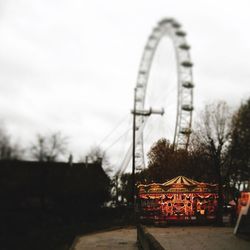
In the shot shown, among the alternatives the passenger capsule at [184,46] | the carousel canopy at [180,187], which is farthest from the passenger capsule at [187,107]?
the carousel canopy at [180,187]

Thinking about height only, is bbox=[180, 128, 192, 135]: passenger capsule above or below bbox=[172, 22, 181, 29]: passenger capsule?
below

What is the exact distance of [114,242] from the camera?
1952 cm

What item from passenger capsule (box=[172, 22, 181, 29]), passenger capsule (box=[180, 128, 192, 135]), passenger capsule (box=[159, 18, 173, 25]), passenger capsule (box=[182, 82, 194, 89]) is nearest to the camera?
passenger capsule (box=[180, 128, 192, 135])

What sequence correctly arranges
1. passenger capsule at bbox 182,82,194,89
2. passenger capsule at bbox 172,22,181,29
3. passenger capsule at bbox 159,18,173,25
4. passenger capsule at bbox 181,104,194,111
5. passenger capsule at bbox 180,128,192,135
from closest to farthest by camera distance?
passenger capsule at bbox 180,128,192,135 < passenger capsule at bbox 182,82,194,89 < passenger capsule at bbox 181,104,194,111 < passenger capsule at bbox 172,22,181,29 < passenger capsule at bbox 159,18,173,25

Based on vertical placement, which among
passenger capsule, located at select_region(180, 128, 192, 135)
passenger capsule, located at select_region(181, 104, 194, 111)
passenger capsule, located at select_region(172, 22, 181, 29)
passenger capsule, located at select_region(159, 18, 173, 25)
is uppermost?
passenger capsule, located at select_region(159, 18, 173, 25)

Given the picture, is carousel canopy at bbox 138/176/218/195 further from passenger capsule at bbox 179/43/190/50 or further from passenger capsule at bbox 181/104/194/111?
passenger capsule at bbox 179/43/190/50

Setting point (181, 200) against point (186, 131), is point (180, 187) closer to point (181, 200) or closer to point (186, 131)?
point (181, 200)

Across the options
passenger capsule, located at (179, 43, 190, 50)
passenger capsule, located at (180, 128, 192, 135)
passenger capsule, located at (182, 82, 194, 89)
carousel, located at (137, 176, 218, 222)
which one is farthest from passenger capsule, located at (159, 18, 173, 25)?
carousel, located at (137, 176, 218, 222)

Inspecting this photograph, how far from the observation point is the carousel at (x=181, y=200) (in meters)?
29.2

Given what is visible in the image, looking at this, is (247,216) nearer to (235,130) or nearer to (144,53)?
(235,130)

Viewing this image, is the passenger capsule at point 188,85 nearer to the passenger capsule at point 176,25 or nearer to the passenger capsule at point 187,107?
the passenger capsule at point 187,107

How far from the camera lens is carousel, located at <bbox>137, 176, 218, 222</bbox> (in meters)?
29.2

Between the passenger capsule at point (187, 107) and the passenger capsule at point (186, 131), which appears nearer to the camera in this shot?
the passenger capsule at point (186, 131)

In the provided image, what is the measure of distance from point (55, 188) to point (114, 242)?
1619cm
